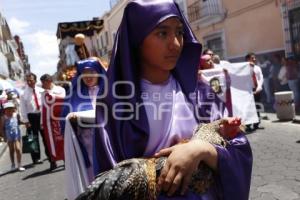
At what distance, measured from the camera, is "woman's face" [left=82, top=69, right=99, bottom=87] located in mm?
5023

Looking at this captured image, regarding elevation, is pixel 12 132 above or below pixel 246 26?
below

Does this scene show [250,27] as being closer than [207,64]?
No

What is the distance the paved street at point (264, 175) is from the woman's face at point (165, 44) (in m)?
3.45

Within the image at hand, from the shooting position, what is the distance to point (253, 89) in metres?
9.98

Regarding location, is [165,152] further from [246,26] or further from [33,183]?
[246,26]

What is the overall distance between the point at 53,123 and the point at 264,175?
370 centimetres

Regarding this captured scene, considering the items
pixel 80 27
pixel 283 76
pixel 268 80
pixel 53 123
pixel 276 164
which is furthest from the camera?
pixel 268 80

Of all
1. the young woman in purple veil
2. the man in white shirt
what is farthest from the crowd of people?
A: the man in white shirt

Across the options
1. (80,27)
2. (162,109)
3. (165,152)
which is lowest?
(165,152)

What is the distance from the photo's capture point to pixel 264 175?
579cm

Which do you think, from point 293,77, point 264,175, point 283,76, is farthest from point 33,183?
point 283,76

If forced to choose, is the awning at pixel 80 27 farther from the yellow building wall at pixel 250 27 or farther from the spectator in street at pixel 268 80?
the yellow building wall at pixel 250 27

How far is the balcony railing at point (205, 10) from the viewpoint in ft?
68.6

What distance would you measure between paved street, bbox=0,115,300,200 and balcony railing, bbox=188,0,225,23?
38.5 feet
